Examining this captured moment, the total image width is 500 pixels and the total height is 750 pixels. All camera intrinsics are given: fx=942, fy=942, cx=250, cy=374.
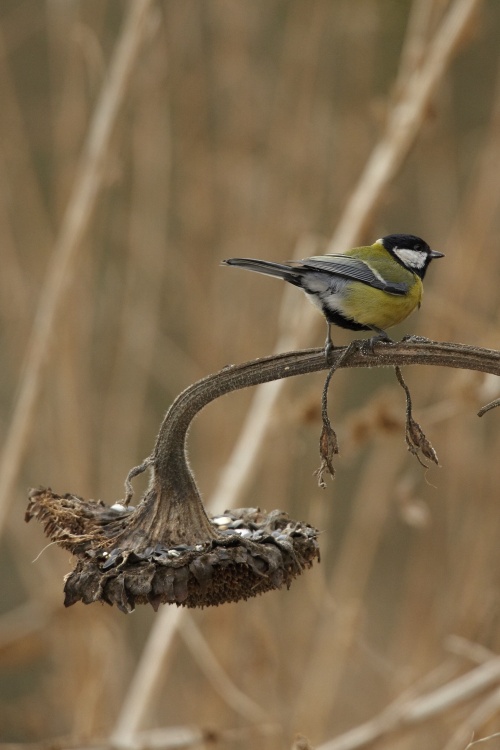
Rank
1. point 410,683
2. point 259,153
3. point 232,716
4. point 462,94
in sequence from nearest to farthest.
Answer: point 410,683, point 232,716, point 259,153, point 462,94

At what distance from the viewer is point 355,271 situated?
1485 mm

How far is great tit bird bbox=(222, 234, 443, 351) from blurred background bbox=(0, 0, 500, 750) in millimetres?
756

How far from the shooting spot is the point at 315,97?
2936mm

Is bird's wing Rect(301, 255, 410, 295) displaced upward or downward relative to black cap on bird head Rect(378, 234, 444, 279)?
downward

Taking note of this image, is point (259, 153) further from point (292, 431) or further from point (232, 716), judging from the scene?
point (232, 716)

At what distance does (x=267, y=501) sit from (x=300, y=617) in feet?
1.32

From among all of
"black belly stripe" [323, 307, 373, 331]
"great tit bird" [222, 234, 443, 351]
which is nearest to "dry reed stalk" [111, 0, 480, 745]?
"great tit bird" [222, 234, 443, 351]

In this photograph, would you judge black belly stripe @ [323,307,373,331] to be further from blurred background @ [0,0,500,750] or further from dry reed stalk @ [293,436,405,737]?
dry reed stalk @ [293,436,405,737]

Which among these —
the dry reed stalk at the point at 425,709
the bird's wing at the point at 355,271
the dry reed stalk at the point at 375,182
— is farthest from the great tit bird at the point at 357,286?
the dry reed stalk at the point at 425,709

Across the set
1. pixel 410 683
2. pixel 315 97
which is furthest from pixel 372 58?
pixel 410 683

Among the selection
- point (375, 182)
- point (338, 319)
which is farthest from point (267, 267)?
point (375, 182)

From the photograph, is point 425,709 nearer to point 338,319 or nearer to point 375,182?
point 338,319

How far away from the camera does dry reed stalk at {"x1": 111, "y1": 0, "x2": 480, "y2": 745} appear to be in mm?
1913

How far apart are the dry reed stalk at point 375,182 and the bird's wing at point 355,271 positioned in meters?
0.44
